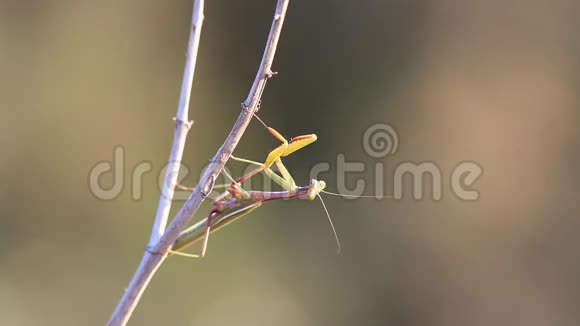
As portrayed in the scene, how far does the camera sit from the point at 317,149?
5.09 metres

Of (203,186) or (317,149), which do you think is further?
(317,149)

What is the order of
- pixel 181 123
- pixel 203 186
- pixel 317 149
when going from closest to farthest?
pixel 203 186 → pixel 181 123 → pixel 317 149

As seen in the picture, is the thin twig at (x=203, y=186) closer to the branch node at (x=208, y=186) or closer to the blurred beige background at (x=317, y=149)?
the branch node at (x=208, y=186)

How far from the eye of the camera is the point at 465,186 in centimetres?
534

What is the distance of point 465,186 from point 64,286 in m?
3.77

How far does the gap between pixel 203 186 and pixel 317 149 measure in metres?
3.39

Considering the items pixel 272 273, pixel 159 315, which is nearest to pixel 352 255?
pixel 272 273

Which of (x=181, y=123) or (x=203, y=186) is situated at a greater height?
(x=181, y=123)

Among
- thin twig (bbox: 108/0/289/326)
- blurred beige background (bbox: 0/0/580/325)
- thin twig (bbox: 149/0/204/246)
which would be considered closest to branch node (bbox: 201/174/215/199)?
thin twig (bbox: 108/0/289/326)

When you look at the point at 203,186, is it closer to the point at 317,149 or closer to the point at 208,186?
the point at 208,186

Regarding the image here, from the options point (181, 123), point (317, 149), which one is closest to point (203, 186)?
point (181, 123)

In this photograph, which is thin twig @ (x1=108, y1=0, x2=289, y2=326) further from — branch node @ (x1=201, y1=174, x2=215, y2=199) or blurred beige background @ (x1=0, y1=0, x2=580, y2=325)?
blurred beige background @ (x1=0, y1=0, x2=580, y2=325)

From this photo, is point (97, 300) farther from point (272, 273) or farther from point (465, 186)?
point (465, 186)

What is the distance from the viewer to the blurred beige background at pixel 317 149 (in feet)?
14.5
